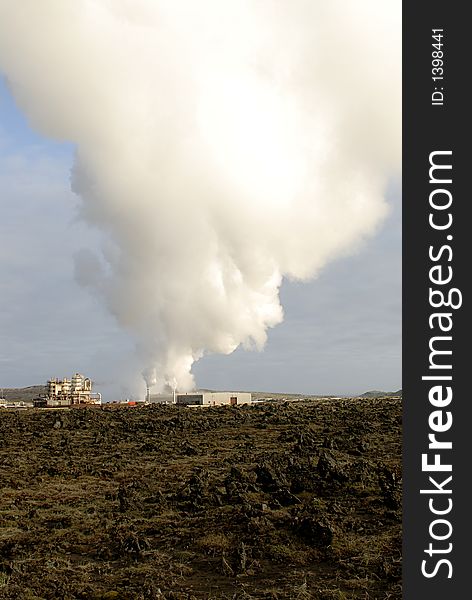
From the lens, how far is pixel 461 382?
34.1 feet

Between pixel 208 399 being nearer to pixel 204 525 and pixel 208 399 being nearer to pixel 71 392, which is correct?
pixel 71 392

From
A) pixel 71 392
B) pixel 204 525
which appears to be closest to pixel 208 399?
pixel 71 392

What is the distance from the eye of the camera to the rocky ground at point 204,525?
1540cm

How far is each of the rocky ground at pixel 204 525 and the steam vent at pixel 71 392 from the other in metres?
75.3

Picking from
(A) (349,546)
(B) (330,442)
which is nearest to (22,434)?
(B) (330,442)

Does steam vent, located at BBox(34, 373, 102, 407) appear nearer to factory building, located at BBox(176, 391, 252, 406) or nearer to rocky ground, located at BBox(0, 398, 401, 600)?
factory building, located at BBox(176, 391, 252, 406)

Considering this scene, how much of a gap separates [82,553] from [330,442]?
2037cm

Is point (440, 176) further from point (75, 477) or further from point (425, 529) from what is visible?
point (75, 477)

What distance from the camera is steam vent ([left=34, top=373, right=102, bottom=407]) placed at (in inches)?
4437

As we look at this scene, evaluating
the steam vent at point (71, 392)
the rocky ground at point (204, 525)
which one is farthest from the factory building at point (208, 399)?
the rocky ground at point (204, 525)

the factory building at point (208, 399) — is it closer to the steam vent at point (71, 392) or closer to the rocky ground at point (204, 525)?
the steam vent at point (71, 392)

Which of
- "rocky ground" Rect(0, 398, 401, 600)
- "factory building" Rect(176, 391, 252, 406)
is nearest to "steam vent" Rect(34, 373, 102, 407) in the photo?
"factory building" Rect(176, 391, 252, 406)

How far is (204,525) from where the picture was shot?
20.5 m

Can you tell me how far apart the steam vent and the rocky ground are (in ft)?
247
